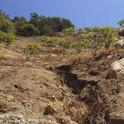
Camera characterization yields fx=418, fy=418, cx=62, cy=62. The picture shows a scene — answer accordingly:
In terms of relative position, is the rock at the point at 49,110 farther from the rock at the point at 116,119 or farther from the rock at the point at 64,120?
the rock at the point at 116,119

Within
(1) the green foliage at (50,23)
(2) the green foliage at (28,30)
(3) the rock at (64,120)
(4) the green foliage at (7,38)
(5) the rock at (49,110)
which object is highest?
(1) the green foliage at (50,23)

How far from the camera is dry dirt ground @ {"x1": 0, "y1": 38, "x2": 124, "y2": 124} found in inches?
383

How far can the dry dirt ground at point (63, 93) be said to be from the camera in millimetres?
9720

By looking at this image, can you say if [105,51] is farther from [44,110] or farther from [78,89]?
[44,110]

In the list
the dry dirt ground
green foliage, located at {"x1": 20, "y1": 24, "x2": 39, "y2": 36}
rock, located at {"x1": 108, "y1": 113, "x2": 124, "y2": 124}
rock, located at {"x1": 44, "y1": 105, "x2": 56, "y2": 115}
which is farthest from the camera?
green foliage, located at {"x1": 20, "y1": 24, "x2": 39, "y2": 36}

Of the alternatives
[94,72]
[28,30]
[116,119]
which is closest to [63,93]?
[94,72]

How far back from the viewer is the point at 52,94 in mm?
11656

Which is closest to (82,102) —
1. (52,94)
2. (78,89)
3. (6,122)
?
(52,94)

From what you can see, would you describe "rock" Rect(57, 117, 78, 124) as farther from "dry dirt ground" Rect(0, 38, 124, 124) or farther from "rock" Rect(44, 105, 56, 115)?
"rock" Rect(44, 105, 56, 115)

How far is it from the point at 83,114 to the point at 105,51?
755 centimetres

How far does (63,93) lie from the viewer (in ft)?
39.9

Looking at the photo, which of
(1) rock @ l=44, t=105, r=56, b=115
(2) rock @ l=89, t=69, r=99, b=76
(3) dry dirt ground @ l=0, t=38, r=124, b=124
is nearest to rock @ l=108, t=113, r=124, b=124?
(3) dry dirt ground @ l=0, t=38, r=124, b=124

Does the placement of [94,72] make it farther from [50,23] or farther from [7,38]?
[50,23]

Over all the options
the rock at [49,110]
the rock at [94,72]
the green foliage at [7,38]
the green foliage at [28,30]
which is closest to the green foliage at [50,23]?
the green foliage at [28,30]
